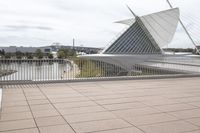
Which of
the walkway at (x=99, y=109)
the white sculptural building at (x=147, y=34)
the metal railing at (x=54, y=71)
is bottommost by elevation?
the walkway at (x=99, y=109)

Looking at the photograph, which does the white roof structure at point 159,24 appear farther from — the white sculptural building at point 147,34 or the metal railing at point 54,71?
the metal railing at point 54,71

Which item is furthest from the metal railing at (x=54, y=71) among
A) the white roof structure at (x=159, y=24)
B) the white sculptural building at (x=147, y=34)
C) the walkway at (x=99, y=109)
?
the white roof structure at (x=159, y=24)

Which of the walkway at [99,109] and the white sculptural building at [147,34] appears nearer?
the walkway at [99,109]

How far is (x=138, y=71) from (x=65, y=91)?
611 centimetres

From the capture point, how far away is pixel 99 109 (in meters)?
7.54

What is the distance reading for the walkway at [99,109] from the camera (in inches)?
234

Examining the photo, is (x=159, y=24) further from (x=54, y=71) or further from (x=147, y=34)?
(x=54, y=71)

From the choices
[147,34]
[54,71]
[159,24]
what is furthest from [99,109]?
[147,34]

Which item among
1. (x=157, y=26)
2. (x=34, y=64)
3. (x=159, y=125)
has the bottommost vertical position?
(x=159, y=125)

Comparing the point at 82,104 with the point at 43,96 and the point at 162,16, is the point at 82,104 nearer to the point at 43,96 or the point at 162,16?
the point at 43,96

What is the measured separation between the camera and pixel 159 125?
20.1 feet

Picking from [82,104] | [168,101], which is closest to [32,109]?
[82,104]

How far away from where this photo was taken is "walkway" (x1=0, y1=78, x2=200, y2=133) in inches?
234

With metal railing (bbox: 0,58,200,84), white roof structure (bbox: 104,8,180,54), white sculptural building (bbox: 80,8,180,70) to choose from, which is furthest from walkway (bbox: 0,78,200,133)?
white roof structure (bbox: 104,8,180,54)
